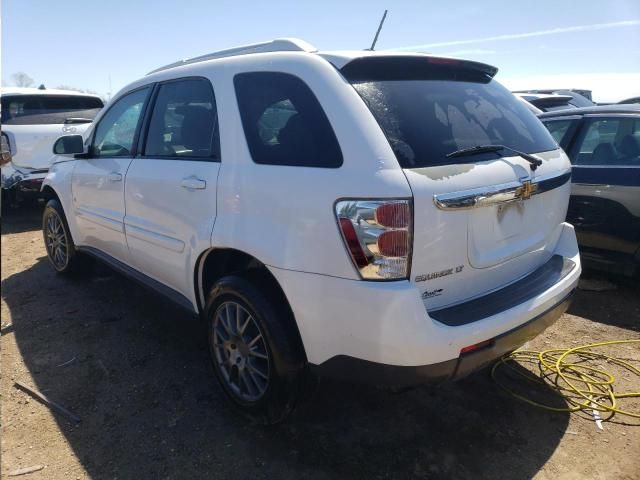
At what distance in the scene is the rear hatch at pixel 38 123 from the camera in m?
6.86

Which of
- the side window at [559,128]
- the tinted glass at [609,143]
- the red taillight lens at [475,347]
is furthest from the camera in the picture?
the side window at [559,128]

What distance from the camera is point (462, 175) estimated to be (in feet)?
6.84

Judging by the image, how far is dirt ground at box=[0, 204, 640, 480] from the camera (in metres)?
2.34

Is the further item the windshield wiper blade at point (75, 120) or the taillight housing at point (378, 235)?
the windshield wiper blade at point (75, 120)

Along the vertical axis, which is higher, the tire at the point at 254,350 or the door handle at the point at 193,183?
the door handle at the point at 193,183

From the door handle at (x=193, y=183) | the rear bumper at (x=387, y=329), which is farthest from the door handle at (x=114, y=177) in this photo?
the rear bumper at (x=387, y=329)

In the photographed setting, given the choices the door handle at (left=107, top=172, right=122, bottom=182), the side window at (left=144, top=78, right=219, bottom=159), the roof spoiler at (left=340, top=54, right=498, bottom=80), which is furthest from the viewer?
the door handle at (left=107, top=172, right=122, bottom=182)

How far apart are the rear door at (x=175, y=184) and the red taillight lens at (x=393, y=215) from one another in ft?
3.41

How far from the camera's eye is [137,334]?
146 inches

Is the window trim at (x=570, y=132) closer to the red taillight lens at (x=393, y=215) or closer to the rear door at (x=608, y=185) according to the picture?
the rear door at (x=608, y=185)

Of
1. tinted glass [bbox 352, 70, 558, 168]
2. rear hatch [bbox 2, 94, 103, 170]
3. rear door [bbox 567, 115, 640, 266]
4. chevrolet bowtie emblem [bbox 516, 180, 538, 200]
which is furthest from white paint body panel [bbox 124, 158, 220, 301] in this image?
rear hatch [bbox 2, 94, 103, 170]

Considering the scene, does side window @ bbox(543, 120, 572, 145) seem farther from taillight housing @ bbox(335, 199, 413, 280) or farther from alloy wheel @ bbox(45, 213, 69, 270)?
alloy wheel @ bbox(45, 213, 69, 270)

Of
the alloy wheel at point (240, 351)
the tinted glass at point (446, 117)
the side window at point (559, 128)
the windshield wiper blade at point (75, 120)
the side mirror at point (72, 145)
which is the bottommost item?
the alloy wheel at point (240, 351)

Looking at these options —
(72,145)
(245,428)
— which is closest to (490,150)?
(245,428)
